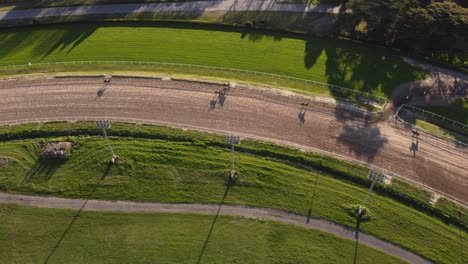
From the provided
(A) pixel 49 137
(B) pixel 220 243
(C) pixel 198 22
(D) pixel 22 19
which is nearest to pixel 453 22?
(C) pixel 198 22

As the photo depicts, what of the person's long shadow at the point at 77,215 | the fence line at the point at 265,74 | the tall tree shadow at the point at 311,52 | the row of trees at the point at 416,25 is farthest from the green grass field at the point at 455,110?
the person's long shadow at the point at 77,215

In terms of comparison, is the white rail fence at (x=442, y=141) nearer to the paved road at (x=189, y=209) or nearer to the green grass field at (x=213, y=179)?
the green grass field at (x=213, y=179)

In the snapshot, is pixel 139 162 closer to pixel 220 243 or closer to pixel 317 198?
pixel 220 243

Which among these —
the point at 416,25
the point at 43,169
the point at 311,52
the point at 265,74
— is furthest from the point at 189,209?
the point at 416,25

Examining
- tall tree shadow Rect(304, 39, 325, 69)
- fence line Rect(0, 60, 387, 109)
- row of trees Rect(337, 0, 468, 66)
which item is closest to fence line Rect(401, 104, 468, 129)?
fence line Rect(0, 60, 387, 109)

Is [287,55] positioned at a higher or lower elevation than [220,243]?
higher

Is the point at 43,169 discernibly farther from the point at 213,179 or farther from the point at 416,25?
the point at 416,25
